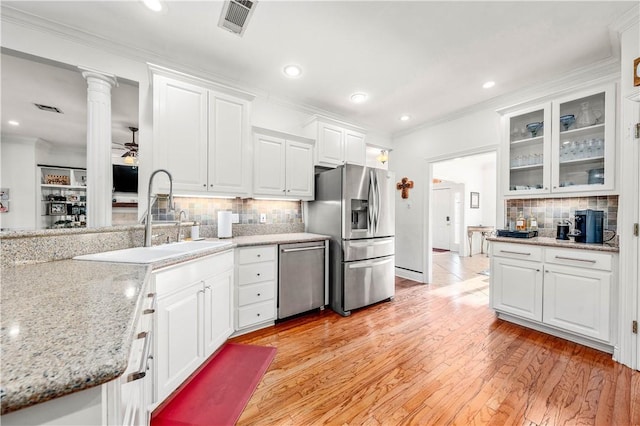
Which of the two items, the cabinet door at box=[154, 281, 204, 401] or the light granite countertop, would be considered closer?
the light granite countertop

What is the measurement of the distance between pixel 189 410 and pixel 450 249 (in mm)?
7584

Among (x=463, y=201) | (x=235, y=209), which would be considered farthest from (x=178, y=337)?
(x=463, y=201)

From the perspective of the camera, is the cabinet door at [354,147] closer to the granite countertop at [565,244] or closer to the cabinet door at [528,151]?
the cabinet door at [528,151]

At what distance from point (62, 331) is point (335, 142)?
3.26m

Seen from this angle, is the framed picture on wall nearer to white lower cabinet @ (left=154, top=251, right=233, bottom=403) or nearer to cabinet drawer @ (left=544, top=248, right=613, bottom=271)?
cabinet drawer @ (left=544, top=248, right=613, bottom=271)

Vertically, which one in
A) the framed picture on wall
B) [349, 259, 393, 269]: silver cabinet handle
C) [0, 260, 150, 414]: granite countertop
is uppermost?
the framed picture on wall

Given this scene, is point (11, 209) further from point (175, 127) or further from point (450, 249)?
point (450, 249)

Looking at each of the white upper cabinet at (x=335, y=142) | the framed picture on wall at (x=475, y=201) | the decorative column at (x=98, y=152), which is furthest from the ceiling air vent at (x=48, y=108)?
the framed picture on wall at (x=475, y=201)

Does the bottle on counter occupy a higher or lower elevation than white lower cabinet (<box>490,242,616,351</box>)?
higher

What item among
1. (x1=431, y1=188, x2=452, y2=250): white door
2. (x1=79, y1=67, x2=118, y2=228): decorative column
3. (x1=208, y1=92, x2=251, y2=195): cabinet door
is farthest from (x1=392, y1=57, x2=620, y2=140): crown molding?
(x1=431, y1=188, x2=452, y2=250): white door

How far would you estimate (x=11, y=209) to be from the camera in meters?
4.64

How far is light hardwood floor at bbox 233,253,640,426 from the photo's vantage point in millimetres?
1476

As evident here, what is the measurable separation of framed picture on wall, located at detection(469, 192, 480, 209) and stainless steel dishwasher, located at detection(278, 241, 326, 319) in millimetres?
6240

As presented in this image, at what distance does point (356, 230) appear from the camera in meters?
2.99
